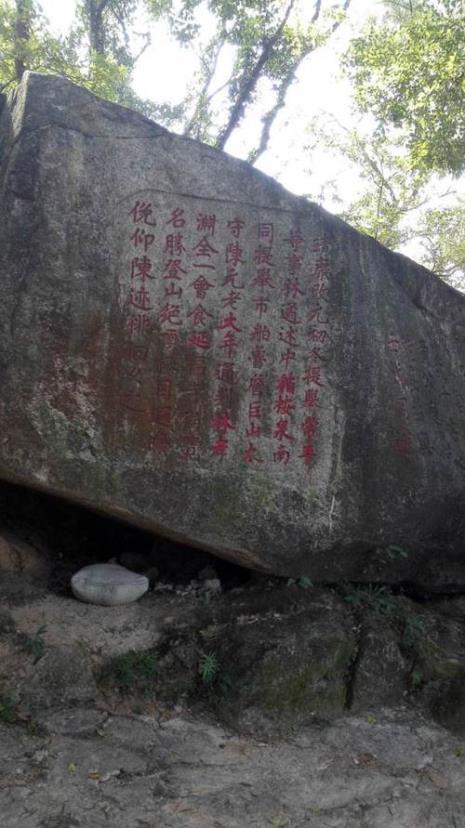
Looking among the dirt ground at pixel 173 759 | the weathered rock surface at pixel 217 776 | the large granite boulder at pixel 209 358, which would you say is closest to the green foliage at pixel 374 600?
the large granite boulder at pixel 209 358

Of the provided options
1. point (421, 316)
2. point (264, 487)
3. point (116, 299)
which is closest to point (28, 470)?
point (116, 299)

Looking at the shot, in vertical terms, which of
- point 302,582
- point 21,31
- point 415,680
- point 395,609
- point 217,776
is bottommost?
point 217,776

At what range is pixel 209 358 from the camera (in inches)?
175

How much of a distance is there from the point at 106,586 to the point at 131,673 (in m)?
0.72

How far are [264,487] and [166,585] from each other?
1093 mm

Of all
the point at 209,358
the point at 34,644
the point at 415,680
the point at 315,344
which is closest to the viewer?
the point at 34,644

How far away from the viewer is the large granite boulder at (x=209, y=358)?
162 inches

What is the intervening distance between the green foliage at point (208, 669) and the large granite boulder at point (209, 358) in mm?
709

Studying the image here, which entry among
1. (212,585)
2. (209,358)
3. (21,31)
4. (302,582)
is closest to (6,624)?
(212,585)

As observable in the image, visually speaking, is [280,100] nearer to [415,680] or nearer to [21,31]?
[21,31]

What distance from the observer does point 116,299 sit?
14.0 ft

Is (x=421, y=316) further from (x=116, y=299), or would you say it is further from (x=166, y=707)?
(x=166, y=707)

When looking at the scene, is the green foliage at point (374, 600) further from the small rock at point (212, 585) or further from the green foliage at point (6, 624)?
the green foliage at point (6, 624)

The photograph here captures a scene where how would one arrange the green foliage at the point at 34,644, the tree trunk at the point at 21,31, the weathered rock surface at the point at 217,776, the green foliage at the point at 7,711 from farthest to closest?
the tree trunk at the point at 21,31 < the green foliage at the point at 34,644 < the green foliage at the point at 7,711 < the weathered rock surface at the point at 217,776
